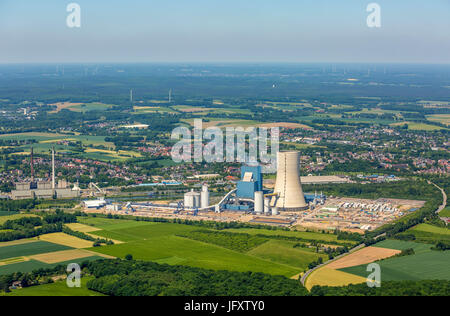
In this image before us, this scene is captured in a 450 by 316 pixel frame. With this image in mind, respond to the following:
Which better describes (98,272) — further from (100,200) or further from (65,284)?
(100,200)

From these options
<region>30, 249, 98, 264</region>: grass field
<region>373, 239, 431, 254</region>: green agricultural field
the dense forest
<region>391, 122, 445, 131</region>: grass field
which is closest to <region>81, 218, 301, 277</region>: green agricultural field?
<region>30, 249, 98, 264</region>: grass field

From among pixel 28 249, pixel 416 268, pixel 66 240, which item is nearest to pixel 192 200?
pixel 66 240

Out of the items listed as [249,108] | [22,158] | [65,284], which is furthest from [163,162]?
[249,108]

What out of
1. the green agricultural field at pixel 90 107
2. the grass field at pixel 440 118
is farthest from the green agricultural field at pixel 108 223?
the green agricultural field at pixel 90 107

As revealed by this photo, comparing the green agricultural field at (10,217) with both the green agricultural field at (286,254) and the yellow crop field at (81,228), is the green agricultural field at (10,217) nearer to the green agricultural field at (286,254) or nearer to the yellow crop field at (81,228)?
the yellow crop field at (81,228)

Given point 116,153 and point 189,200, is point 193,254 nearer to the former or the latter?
point 189,200
